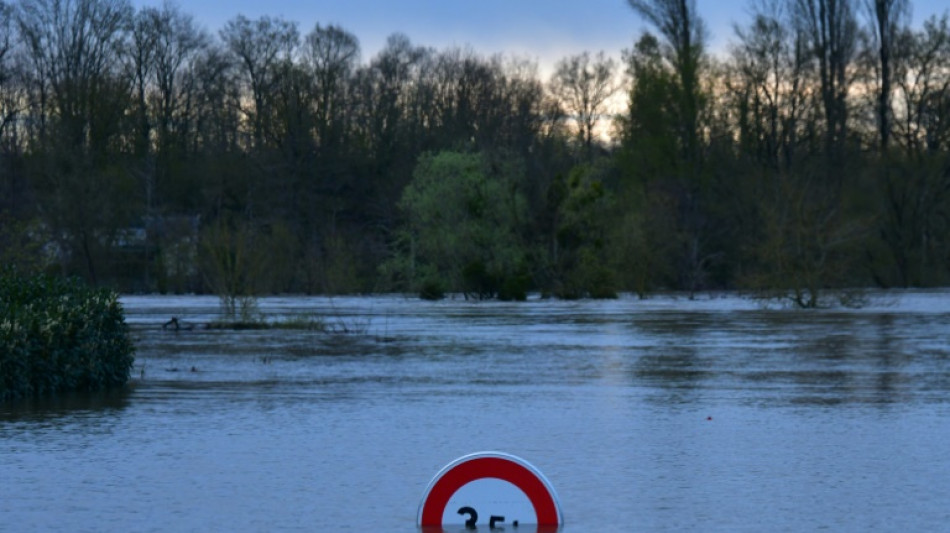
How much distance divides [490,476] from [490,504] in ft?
0.53

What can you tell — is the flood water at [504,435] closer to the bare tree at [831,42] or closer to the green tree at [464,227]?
the green tree at [464,227]

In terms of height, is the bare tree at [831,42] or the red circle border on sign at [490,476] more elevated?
the bare tree at [831,42]

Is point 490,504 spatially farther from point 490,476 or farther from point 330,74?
point 330,74

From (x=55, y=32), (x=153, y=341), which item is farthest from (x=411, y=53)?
(x=153, y=341)

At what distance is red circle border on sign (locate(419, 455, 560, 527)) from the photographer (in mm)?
8242

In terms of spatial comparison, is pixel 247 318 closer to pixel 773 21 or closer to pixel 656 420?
pixel 656 420

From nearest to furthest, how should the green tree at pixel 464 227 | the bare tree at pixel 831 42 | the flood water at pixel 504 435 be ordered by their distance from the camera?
the flood water at pixel 504 435 → the green tree at pixel 464 227 → the bare tree at pixel 831 42

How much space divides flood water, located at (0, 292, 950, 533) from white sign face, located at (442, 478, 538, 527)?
161 centimetres

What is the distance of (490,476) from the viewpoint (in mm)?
8266

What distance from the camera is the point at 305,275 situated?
73.4 meters

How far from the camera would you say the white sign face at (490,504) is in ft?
27.2

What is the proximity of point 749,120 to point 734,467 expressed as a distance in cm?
6843

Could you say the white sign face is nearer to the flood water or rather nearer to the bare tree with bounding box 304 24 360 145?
the flood water

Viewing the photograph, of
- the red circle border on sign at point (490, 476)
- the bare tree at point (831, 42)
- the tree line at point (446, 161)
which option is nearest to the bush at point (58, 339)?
the red circle border on sign at point (490, 476)
